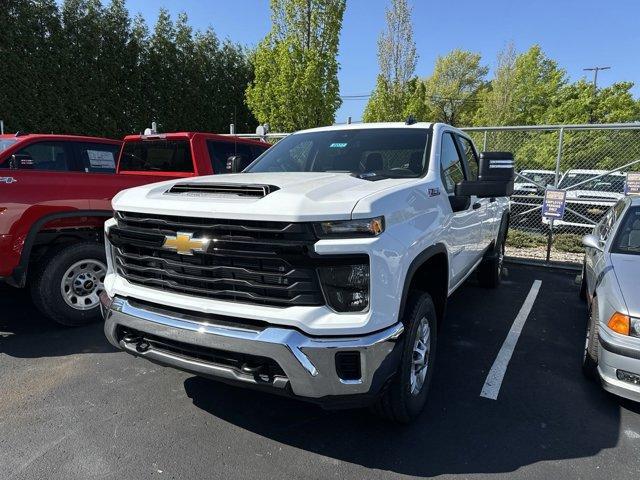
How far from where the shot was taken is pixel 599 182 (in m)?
9.88

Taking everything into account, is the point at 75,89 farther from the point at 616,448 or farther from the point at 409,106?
the point at 616,448

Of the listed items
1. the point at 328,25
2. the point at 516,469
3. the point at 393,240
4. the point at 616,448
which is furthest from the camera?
the point at 328,25

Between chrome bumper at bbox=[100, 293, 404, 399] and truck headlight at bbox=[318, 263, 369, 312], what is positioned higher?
truck headlight at bbox=[318, 263, 369, 312]

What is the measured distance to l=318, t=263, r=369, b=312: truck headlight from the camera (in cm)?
224

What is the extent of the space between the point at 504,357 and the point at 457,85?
137 feet

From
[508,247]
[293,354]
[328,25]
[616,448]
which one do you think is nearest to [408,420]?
[293,354]

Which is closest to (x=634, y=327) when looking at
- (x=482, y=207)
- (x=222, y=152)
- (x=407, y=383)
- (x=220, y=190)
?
(x=407, y=383)

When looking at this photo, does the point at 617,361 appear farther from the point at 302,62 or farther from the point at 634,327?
the point at 302,62

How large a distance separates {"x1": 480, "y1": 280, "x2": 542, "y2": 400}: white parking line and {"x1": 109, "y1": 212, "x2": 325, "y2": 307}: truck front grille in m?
1.96

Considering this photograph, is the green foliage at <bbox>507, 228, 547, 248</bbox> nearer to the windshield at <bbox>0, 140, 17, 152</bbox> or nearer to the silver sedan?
the silver sedan

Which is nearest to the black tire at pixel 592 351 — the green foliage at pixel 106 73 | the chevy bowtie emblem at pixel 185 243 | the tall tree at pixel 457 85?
the chevy bowtie emblem at pixel 185 243

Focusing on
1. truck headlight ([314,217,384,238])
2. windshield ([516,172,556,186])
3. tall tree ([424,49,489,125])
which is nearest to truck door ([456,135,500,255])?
truck headlight ([314,217,384,238])

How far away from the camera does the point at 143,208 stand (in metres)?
2.69

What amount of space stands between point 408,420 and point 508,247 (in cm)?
739
